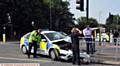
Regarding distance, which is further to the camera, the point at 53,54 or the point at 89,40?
the point at 89,40

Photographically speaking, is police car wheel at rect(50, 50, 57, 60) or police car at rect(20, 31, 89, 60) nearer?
police car at rect(20, 31, 89, 60)

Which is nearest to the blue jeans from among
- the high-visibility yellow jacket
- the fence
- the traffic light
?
the fence

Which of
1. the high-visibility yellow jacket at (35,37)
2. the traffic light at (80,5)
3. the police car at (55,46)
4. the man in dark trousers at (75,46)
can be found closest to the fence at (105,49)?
the police car at (55,46)

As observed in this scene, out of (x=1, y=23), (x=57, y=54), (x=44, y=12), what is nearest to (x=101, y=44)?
(x=57, y=54)

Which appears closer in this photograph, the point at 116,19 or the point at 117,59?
the point at 117,59

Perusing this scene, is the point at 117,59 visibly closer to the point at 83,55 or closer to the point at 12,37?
the point at 83,55

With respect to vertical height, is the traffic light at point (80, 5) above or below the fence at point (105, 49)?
above

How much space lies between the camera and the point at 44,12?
91.1m

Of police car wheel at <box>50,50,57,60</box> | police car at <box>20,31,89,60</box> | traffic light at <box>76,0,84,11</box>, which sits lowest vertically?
police car wheel at <box>50,50,57,60</box>

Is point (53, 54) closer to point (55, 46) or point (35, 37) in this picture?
point (55, 46)

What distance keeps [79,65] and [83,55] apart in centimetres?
153

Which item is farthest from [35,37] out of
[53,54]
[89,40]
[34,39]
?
[89,40]

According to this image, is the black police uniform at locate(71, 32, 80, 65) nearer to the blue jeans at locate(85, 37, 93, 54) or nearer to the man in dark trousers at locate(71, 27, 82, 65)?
the man in dark trousers at locate(71, 27, 82, 65)

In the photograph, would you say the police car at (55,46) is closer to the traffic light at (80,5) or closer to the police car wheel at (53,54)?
the police car wheel at (53,54)
